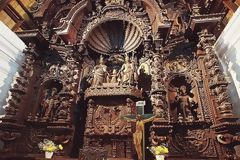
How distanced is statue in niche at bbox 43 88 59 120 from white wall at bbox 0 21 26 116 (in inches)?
39.2

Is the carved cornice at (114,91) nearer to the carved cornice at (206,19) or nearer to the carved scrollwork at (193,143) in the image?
the carved scrollwork at (193,143)

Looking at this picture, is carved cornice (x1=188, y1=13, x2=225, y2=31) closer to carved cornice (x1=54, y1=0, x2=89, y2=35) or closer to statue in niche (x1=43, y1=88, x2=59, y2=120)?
carved cornice (x1=54, y1=0, x2=89, y2=35)

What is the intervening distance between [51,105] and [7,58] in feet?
5.35

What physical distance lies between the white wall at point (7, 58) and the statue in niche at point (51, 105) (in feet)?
3.27

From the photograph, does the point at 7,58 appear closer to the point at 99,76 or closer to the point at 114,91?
the point at 99,76

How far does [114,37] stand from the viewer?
579cm

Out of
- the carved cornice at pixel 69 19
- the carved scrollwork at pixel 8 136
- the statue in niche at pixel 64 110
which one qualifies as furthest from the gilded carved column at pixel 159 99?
the carved scrollwork at pixel 8 136

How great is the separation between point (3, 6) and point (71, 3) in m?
1.92

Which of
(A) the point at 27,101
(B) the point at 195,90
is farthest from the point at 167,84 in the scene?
(A) the point at 27,101

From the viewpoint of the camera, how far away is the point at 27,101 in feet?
15.5

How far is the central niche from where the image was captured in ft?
17.9

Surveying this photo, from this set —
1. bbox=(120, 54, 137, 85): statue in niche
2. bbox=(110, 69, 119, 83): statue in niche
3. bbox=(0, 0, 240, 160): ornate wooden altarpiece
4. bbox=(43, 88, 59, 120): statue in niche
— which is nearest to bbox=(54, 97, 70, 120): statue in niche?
bbox=(0, 0, 240, 160): ornate wooden altarpiece

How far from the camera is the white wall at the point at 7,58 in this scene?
4766mm

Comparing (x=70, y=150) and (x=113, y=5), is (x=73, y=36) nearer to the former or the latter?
(x=113, y=5)
